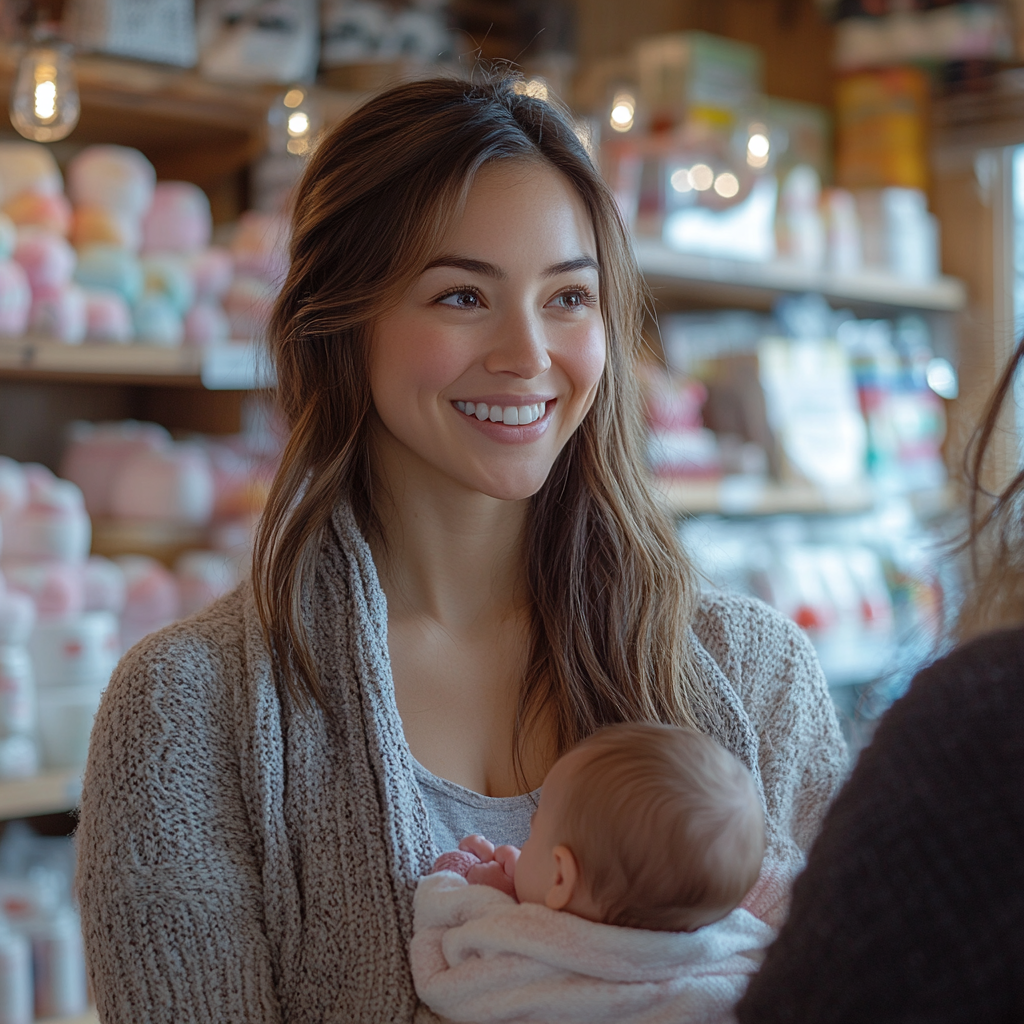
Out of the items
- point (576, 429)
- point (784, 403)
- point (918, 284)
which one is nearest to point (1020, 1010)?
point (576, 429)

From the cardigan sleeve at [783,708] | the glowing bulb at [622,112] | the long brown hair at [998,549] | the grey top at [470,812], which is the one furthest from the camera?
the glowing bulb at [622,112]

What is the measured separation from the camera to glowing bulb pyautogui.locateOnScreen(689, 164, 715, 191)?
2.64 metres

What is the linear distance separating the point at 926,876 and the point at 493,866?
0.46 m

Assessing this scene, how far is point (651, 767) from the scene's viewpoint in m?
0.92

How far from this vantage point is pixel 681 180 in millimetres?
2625

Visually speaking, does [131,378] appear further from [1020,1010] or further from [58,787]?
[1020,1010]

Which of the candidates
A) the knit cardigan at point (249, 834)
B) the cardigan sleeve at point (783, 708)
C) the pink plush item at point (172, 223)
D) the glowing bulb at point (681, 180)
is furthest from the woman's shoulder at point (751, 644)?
the glowing bulb at point (681, 180)

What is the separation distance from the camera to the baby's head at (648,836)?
35.4 inches

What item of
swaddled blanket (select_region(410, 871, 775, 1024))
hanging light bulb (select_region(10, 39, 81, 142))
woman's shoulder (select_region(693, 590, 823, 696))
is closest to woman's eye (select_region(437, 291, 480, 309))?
woman's shoulder (select_region(693, 590, 823, 696))

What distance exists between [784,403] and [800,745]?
1685mm

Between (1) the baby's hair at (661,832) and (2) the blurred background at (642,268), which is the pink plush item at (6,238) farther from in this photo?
(1) the baby's hair at (661,832)

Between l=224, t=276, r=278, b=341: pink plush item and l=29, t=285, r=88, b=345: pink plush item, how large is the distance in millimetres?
276

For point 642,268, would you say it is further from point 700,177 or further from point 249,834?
point 249,834

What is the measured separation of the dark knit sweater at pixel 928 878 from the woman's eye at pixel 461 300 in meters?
0.62
